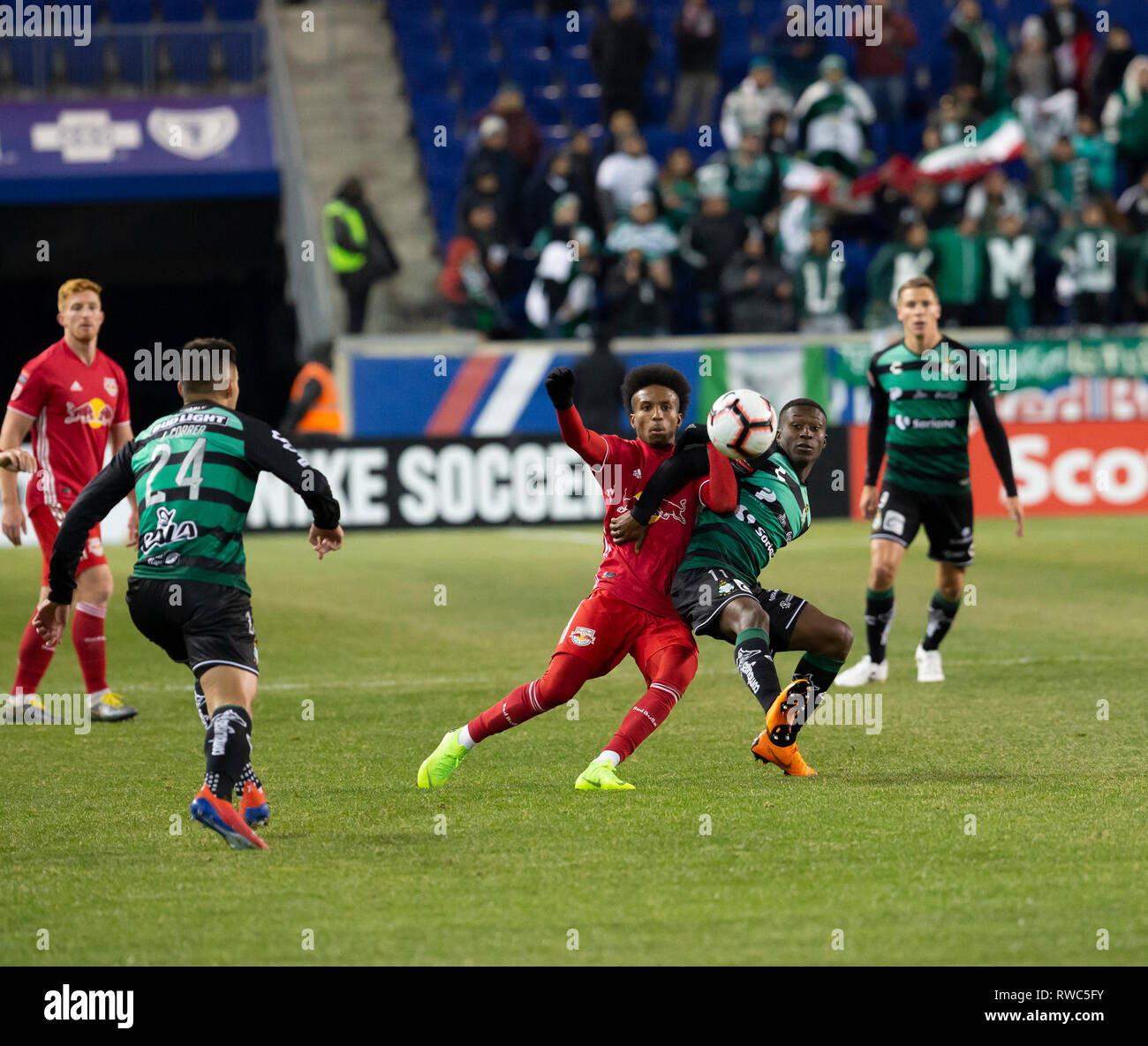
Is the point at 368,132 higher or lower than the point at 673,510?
higher

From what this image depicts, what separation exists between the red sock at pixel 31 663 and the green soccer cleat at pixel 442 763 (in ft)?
9.33

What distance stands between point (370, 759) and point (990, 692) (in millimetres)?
3441

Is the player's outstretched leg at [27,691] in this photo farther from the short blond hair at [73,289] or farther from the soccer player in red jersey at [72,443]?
the short blond hair at [73,289]

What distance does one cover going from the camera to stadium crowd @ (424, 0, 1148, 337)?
70.7 ft

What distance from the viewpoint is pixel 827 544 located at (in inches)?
704

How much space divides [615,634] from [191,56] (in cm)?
1925

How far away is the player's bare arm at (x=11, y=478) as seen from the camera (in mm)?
8875

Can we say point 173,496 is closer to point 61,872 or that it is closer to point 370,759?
point 61,872

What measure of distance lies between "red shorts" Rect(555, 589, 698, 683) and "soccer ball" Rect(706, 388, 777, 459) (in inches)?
28.1

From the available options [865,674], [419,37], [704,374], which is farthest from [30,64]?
[865,674]

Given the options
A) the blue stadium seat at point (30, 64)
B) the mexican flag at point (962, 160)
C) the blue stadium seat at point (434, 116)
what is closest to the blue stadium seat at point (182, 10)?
the blue stadium seat at point (30, 64)

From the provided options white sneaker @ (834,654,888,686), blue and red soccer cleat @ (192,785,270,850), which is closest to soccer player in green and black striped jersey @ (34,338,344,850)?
blue and red soccer cleat @ (192,785,270,850)

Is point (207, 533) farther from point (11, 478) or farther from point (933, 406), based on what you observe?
point (933, 406)

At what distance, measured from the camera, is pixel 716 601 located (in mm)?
6918
